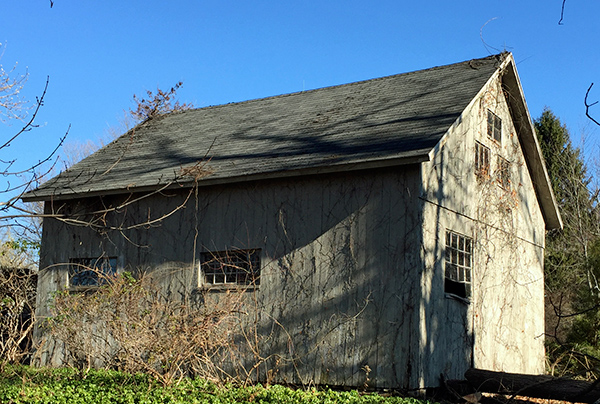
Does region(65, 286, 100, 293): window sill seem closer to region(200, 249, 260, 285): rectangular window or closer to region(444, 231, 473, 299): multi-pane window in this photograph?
region(200, 249, 260, 285): rectangular window

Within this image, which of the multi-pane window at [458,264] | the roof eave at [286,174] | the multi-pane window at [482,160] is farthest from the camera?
the multi-pane window at [482,160]

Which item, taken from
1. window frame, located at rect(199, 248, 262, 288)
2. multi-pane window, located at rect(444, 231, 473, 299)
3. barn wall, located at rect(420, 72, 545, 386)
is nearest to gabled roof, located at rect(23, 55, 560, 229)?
barn wall, located at rect(420, 72, 545, 386)

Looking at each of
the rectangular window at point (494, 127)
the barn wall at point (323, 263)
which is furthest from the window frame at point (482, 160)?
the barn wall at point (323, 263)

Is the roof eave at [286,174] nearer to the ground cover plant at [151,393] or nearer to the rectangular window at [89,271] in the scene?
the rectangular window at [89,271]

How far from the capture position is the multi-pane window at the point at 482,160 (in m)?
12.6

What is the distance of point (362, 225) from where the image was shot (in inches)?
423

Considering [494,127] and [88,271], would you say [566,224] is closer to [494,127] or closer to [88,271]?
[494,127]

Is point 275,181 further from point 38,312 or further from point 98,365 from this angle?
point 38,312

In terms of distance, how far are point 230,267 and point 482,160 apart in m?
5.47

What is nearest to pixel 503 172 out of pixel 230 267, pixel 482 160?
pixel 482 160

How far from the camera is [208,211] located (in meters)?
12.4

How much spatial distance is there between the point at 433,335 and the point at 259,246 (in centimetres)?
346

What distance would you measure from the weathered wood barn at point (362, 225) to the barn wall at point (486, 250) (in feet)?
0.15

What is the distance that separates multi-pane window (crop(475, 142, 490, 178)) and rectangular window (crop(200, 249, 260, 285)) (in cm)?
466
